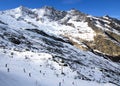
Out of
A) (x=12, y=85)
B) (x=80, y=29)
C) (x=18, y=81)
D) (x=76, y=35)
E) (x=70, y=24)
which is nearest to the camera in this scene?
(x=12, y=85)

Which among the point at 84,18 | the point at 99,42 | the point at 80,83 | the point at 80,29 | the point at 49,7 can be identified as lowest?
the point at 80,83

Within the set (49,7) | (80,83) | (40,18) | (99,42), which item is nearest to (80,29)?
(99,42)

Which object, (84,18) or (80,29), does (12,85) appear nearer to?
(80,29)

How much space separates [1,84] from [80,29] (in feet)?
397

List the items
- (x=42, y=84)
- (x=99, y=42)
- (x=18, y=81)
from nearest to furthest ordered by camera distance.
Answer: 1. (x=18, y=81)
2. (x=42, y=84)
3. (x=99, y=42)

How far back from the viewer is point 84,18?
489 feet

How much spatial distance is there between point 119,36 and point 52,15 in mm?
69340

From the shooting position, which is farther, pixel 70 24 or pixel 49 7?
pixel 49 7

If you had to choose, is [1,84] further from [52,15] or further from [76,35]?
[52,15]

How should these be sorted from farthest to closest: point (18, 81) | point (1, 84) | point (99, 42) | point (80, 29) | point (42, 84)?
point (80, 29)
point (99, 42)
point (42, 84)
point (18, 81)
point (1, 84)

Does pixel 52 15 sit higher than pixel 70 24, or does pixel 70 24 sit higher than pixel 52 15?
pixel 52 15

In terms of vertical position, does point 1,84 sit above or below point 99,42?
below

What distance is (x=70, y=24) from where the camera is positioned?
14525 centimetres

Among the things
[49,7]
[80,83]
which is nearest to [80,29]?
[49,7]
